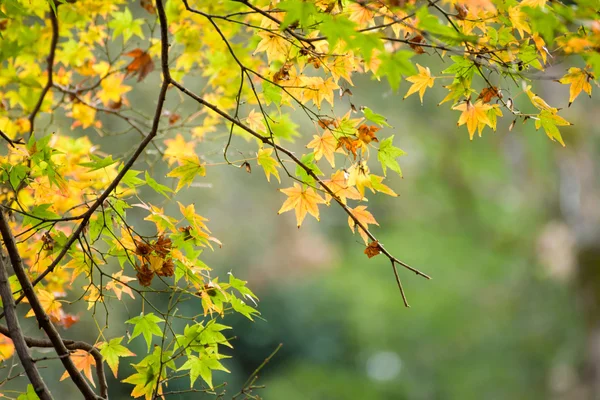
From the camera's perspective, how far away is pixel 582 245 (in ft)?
15.3

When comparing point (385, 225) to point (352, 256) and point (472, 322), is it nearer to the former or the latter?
point (352, 256)

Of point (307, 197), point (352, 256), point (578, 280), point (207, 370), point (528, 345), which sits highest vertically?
point (307, 197)

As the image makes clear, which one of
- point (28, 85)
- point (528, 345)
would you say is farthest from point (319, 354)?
point (28, 85)

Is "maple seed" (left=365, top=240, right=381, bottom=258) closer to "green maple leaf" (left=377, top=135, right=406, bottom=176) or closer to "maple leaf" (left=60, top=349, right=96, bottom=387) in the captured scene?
"green maple leaf" (left=377, top=135, right=406, bottom=176)

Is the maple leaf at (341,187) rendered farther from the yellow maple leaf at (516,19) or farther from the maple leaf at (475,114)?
the yellow maple leaf at (516,19)

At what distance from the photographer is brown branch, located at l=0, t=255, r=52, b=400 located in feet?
2.96

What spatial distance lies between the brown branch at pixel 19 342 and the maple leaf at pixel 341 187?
1.75 feet

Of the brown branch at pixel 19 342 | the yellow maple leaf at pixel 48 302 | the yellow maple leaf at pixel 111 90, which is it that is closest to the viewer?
the brown branch at pixel 19 342

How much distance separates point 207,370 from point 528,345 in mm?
5797

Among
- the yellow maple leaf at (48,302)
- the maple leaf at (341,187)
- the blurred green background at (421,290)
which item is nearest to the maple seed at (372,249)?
the maple leaf at (341,187)

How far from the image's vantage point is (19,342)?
0.93 m

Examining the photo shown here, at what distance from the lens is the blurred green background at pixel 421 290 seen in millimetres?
5734

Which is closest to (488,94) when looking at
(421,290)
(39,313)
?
(39,313)

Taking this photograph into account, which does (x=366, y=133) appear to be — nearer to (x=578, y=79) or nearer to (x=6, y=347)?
(x=578, y=79)
